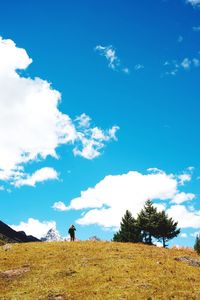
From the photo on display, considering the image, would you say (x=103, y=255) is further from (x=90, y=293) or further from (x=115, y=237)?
(x=115, y=237)

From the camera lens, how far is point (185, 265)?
38.6 m

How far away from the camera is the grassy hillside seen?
96.6 feet

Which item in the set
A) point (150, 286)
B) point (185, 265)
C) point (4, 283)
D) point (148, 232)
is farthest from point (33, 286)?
point (148, 232)

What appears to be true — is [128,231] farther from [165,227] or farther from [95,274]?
[95,274]

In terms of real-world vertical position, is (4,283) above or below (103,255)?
below

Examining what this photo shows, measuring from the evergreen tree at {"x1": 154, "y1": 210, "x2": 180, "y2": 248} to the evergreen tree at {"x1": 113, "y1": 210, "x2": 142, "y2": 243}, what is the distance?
13.8 m

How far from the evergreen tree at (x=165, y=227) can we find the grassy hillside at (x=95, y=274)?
85.8 feet

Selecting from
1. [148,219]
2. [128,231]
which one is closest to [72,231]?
[148,219]

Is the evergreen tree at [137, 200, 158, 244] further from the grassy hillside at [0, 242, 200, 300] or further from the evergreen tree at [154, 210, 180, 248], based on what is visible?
the grassy hillside at [0, 242, 200, 300]

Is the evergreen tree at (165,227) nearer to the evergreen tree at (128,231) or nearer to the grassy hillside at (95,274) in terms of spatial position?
the evergreen tree at (128,231)

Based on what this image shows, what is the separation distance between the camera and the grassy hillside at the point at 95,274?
96.6ft

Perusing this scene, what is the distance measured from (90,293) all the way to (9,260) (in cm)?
1465

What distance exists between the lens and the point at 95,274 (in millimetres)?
34000

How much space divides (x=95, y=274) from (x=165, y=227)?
40393mm
